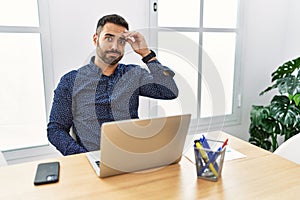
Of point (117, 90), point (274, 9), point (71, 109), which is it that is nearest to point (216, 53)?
point (274, 9)

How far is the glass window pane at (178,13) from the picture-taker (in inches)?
81.8

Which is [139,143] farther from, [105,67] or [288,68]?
[288,68]

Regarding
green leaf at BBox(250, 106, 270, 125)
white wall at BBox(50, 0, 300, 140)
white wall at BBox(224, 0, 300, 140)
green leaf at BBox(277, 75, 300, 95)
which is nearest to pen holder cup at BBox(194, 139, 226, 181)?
white wall at BBox(50, 0, 300, 140)

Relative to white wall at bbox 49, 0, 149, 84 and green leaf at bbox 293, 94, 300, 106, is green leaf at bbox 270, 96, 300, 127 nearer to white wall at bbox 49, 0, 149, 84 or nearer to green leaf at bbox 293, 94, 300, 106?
green leaf at bbox 293, 94, 300, 106

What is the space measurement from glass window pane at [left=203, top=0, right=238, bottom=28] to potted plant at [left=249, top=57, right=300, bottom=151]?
65 centimetres

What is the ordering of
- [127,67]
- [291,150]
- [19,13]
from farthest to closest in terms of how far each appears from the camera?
1. [19,13]
2. [127,67]
3. [291,150]

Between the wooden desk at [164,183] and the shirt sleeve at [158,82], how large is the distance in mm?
559

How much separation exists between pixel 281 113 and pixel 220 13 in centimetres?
104

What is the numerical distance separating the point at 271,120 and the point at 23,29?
2078 millimetres

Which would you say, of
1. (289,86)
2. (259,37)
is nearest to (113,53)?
(289,86)

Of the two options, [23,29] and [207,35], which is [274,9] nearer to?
[207,35]

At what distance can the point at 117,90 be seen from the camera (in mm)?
1379

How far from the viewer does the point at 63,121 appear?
4.32ft

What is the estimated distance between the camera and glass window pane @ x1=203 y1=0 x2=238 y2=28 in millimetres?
2293
